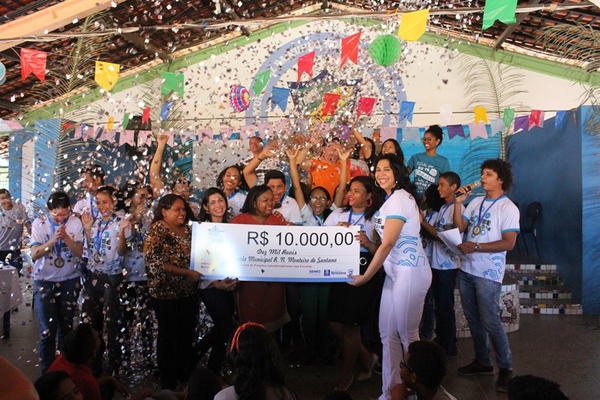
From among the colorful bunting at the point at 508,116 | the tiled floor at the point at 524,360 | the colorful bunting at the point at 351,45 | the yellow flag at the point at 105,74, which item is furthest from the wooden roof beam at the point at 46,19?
the colorful bunting at the point at 508,116

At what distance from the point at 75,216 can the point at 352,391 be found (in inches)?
100

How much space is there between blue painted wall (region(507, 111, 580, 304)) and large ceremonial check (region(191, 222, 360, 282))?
190 inches

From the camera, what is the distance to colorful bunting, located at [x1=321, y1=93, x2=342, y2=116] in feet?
23.5

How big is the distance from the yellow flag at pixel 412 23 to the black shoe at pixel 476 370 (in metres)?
2.74

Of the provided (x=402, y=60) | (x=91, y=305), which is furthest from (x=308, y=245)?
(x=402, y=60)

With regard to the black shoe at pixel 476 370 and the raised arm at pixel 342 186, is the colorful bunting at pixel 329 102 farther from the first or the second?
the black shoe at pixel 476 370

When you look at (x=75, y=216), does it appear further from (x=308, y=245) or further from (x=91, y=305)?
(x=308, y=245)

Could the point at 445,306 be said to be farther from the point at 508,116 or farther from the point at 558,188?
the point at 508,116

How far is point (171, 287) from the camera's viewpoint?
12.7ft

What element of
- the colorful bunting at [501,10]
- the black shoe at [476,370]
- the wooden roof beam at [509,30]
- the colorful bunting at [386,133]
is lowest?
the black shoe at [476,370]

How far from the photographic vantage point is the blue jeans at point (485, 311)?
4156 mm

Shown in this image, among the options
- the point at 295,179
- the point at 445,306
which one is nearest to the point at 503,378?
the point at 445,306

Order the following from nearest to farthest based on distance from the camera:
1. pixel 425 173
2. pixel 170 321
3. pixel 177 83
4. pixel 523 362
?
pixel 170 321
pixel 523 362
pixel 425 173
pixel 177 83

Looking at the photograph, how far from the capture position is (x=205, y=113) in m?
12.1
